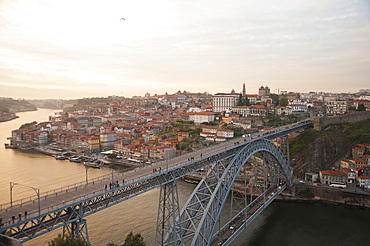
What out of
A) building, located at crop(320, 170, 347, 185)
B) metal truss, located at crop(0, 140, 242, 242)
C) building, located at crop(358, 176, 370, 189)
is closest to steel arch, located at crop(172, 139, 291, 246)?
metal truss, located at crop(0, 140, 242, 242)

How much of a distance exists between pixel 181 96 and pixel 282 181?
53223 mm

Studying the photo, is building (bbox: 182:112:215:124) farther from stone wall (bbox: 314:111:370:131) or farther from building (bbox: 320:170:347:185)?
building (bbox: 320:170:347:185)

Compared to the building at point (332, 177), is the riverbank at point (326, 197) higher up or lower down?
lower down

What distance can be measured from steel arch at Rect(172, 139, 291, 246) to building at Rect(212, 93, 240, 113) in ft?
105

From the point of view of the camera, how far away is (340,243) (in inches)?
536

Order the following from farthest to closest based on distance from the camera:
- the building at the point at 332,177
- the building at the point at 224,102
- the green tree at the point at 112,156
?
the building at the point at 224,102
the green tree at the point at 112,156
the building at the point at 332,177

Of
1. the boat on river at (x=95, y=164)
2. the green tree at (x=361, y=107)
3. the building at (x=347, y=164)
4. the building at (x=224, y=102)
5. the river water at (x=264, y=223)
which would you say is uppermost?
the building at (x=224, y=102)

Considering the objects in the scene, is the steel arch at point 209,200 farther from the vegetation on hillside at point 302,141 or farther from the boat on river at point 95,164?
the boat on river at point 95,164

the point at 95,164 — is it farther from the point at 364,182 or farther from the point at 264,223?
the point at 364,182

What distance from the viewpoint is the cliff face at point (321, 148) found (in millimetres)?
Answer: 22844

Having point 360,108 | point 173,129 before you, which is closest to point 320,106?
point 360,108

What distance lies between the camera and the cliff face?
74.9 feet

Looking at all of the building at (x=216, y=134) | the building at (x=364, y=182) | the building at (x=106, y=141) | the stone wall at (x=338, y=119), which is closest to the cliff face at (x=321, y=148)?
the stone wall at (x=338, y=119)

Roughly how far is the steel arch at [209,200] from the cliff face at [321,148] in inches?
388
